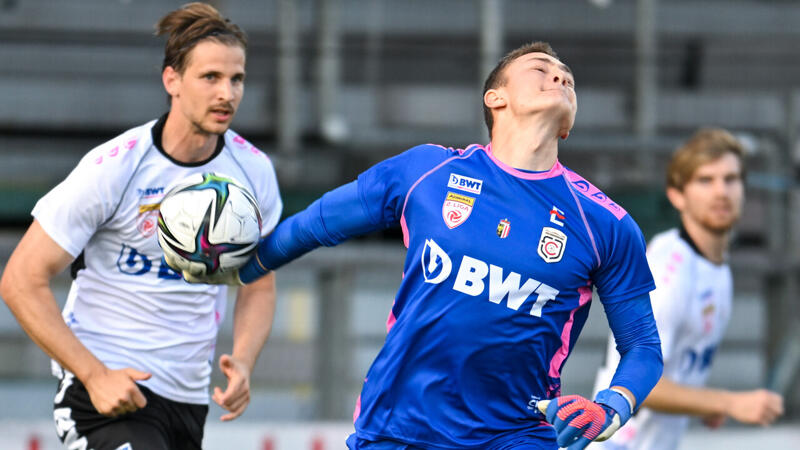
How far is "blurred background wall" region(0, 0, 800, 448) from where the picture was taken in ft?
26.9

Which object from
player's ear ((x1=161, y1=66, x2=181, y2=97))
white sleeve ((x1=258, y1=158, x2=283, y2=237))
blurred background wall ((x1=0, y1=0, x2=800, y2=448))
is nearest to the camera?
player's ear ((x1=161, y1=66, x2=181, y2=97))

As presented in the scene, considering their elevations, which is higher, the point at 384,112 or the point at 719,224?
the point at 384,112

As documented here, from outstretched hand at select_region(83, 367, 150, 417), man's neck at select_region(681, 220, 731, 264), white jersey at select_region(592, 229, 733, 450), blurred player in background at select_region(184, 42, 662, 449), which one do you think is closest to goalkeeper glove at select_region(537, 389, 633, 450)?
blurred player in background at select_region(184, 42, 662, 449)

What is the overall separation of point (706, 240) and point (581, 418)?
99.6 inches

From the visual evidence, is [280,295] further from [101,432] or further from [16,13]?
[101,432]

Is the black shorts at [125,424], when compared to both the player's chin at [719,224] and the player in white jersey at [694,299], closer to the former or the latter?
the player in white jersey at [694,299]

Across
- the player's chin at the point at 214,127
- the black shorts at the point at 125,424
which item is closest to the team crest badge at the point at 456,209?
the player's chin at the point at 214,127

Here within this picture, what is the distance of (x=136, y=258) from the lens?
438 centimetres

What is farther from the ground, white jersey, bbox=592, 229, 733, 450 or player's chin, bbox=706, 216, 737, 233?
player's chin, bbox=706, 216, 737, 233

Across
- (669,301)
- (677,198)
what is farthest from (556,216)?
(677,198)

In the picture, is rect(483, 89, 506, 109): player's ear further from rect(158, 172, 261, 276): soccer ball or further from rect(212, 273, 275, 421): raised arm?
rect(212, 273, 275, 421): raised arm

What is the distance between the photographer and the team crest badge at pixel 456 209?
3553mm

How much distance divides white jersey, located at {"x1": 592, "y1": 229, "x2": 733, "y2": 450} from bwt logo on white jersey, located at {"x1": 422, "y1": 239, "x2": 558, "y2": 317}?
1817 millimetres

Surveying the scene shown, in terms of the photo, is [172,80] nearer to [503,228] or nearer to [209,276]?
[209,276]
